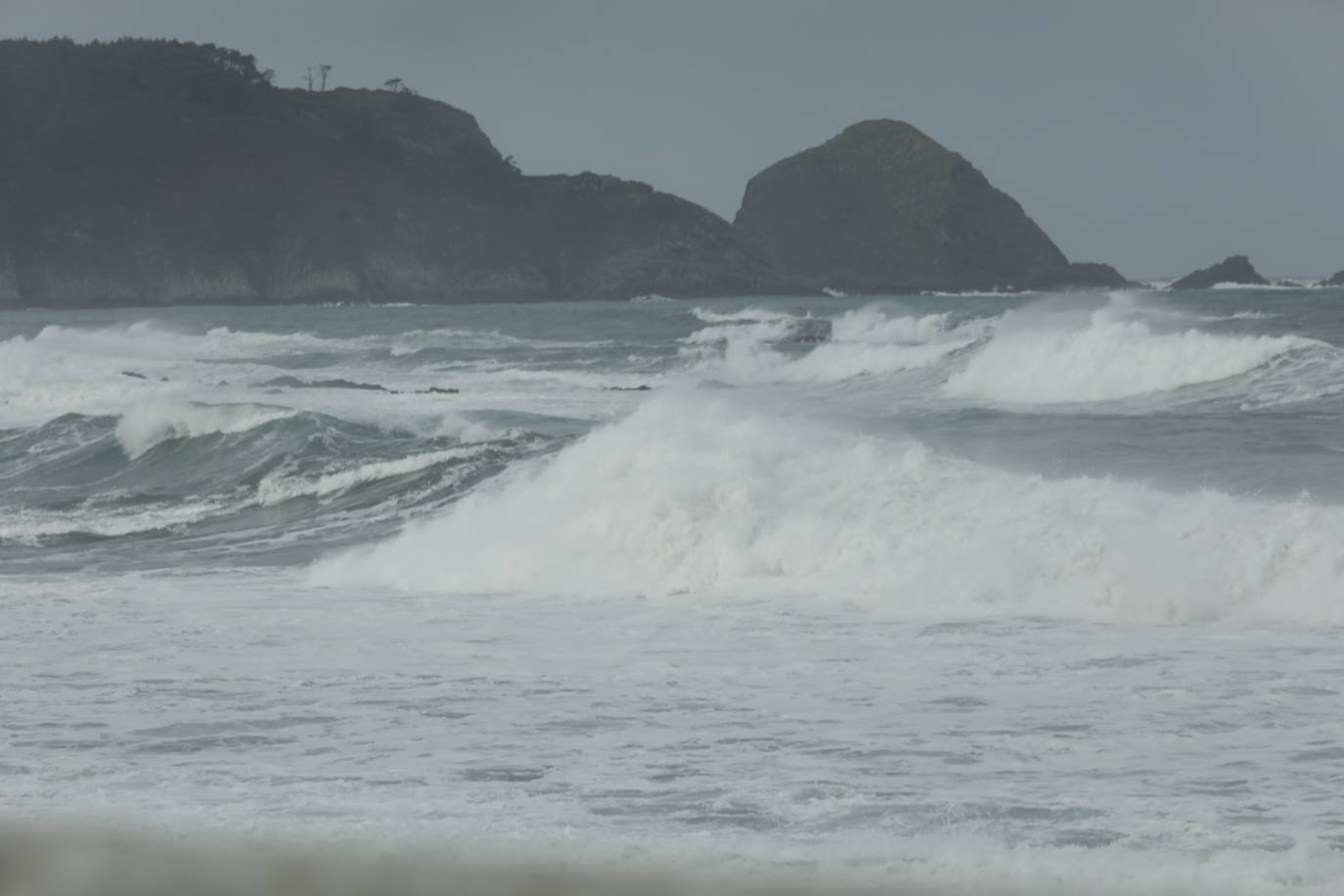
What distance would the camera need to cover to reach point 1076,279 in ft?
479

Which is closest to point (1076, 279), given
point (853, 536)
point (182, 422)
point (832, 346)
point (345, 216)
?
point (345, 216)

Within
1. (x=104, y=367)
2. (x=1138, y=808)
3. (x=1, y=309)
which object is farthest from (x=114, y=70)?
(x=1138, y=808)

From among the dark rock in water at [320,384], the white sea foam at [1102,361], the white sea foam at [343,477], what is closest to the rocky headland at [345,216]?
the dark rock in water at [320,384]

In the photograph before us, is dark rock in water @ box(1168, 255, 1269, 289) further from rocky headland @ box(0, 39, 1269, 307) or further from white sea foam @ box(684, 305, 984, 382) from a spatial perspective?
white sea foam @ box(684, 305, 984, 382)

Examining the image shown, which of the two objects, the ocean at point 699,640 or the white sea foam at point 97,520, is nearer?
the ocean at point 699,640

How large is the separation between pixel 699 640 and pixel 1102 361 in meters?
22.4

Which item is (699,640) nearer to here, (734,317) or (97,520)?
(97,520)

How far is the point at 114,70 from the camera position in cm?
14225

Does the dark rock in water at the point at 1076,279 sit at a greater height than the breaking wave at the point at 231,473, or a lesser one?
greater

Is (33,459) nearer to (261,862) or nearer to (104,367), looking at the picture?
(104,367)

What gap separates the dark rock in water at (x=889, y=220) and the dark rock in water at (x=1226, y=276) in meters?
23.0

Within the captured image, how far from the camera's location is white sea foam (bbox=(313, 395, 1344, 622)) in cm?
1088

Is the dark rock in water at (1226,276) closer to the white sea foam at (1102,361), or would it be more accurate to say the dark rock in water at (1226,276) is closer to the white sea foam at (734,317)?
the white sea foam at (734,317)

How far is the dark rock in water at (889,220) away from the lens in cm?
15175
